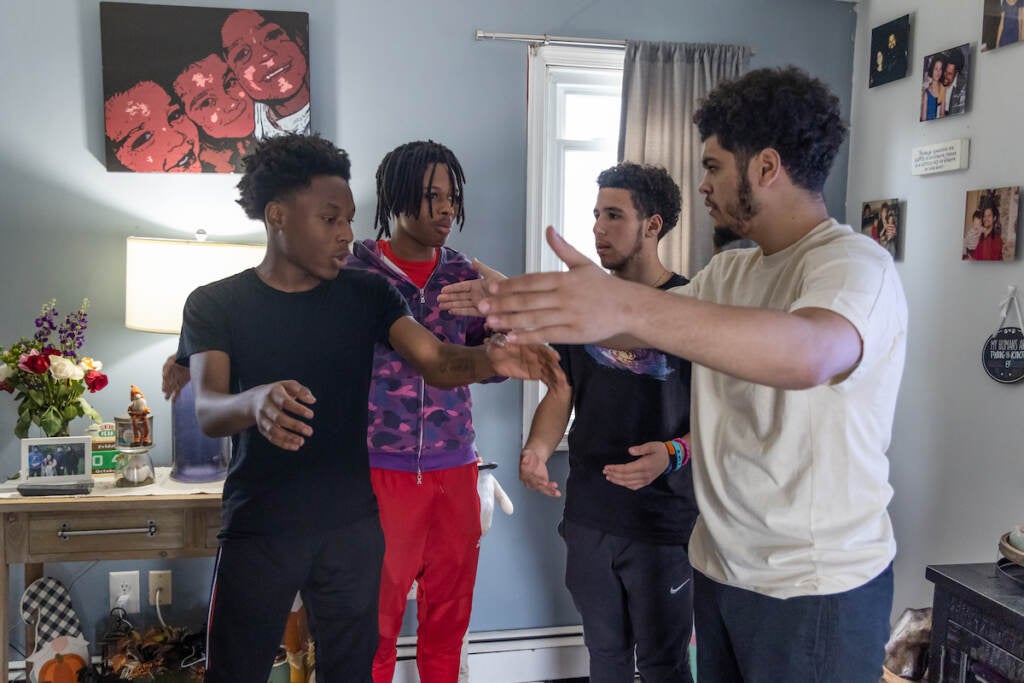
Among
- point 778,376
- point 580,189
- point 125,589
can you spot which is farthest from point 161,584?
point 778,376

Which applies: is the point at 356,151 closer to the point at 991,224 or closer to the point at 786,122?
the point at 786,122

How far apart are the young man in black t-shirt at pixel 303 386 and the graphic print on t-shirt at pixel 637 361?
31cm

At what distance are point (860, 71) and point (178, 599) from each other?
3077mm

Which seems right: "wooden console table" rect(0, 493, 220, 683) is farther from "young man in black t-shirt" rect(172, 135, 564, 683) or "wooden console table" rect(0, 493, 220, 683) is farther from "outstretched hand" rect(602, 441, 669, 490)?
"outstretched hand" rect(602, 441, 669, 490)

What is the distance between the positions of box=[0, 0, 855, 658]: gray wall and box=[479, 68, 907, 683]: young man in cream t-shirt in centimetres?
144

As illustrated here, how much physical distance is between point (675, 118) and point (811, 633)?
1.96 m

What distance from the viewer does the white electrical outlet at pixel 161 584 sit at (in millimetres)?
2541

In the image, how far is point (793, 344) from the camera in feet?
2.93

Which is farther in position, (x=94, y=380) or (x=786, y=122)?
(x=94, y=380)

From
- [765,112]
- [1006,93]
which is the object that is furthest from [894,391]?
[1006,93]

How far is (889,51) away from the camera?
→ 2.71 meters

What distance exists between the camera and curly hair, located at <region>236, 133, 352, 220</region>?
1630mm

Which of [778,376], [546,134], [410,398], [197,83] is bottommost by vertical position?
[410,398]

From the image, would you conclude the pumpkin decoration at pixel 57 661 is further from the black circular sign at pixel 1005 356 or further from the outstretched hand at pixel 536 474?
the black circular sign at pixel 1005 356
